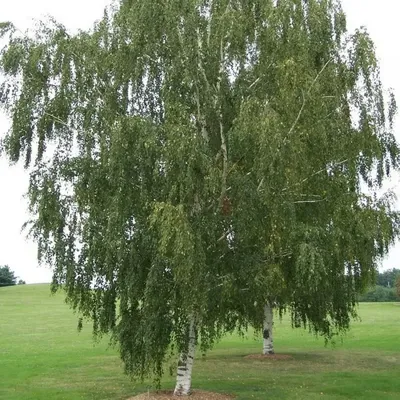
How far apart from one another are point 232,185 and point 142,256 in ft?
11.7

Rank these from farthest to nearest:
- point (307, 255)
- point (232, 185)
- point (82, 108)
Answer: point (82, 108), point (232, 185), point (307, 255)

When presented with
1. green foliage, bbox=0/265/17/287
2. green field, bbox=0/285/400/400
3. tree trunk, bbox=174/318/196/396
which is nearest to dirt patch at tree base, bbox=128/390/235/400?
tree trunk, bbox=174/318/196/396

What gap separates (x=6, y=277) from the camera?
463ft

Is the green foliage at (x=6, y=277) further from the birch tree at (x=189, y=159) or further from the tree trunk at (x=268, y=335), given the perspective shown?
the birch tree at (x=189, y=159)

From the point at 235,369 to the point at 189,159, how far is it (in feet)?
54.4

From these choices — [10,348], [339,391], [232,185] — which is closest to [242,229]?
[232,185]

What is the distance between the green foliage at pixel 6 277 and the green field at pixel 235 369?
91.0 metres

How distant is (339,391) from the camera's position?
936 inches

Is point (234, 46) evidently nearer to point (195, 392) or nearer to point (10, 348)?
point (195, 392)

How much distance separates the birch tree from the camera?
58.5 ft

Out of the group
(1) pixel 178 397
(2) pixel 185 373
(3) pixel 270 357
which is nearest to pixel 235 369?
(3) pixel 270 357

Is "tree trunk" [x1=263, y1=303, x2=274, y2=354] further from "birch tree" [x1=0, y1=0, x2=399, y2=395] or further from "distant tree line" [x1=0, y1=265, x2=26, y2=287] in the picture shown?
"distant tree line" [x1=0, y1=265, x2=26, y2=287]

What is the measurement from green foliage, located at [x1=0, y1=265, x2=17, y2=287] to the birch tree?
127 m

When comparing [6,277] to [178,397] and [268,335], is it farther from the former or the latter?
[178,397]
